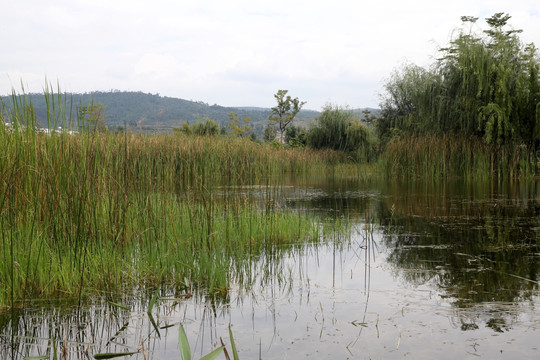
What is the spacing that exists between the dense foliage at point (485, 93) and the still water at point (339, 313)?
1190cm

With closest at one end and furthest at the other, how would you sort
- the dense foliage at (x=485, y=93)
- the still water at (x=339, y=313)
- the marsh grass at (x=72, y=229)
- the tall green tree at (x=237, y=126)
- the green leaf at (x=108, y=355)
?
the green leaf at (x=108, y=355)
the still water at (x=339, y=313)
the marsh grass at (x=72, y=229)
the dense foliage at (x=485, y=93)
the tall green tree at (x=237, y=126)

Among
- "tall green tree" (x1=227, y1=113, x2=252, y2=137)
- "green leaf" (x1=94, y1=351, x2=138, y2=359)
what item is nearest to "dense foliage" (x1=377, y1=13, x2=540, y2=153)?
"green leaf" (x1=94, y1=351, x2=138, y2=359)

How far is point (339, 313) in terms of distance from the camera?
10.4 feet

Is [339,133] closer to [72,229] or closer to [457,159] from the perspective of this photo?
[457,159]

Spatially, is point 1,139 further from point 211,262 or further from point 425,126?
point 425,126

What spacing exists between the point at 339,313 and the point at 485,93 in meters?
15.2

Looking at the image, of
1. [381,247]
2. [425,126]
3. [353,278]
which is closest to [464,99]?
[425,126]

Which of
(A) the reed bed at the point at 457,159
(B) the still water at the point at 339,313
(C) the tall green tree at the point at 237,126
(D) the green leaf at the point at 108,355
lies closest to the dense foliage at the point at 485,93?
(A) the reed bed at the point at 457,159

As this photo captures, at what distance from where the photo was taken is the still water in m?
2.60

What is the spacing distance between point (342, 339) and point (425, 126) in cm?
1659

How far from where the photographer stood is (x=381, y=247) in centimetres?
528

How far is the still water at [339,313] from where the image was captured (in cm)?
260

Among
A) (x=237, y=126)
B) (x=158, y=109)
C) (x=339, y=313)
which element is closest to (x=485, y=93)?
(x=339, y=313)

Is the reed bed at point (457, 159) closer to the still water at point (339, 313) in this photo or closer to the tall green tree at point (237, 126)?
the still water at point (339, 313)
